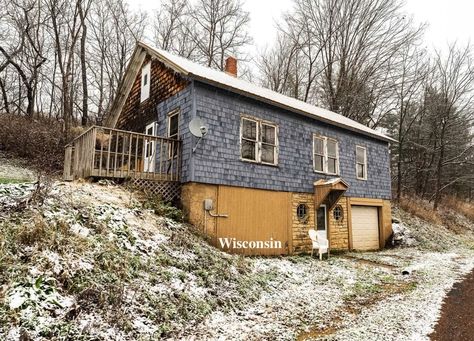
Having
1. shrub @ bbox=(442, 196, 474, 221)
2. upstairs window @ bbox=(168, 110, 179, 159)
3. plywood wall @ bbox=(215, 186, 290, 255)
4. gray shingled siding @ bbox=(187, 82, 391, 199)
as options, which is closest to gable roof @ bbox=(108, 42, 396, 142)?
gray shingled siding @ bbox=(187, 82, 391, 199)

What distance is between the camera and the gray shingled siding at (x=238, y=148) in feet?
32.3

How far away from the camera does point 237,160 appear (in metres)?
10.4

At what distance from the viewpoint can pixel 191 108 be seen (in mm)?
9906

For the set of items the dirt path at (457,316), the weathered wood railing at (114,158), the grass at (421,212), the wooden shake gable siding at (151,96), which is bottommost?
the dirt path at (457,316)

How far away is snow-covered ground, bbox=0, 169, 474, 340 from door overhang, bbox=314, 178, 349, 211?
3.80 m

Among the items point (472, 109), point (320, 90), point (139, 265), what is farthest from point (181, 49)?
point (139, 265)

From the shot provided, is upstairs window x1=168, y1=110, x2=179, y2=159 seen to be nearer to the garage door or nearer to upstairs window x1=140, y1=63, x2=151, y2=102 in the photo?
upstairs window x1=140, y1=63, x2=151, y2=102

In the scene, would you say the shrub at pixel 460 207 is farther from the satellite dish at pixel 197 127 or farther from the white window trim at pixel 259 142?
the satellite dish at pixel 197 127

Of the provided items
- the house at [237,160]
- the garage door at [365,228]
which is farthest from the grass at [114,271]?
the garage door at [365,228]

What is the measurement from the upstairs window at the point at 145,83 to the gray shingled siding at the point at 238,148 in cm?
176

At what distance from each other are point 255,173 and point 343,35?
850 inches

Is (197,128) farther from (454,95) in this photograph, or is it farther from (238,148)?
(454,95)

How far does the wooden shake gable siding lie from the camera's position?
11.3 meters

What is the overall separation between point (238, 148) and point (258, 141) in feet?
3.16
